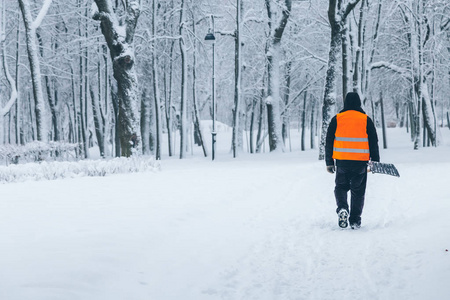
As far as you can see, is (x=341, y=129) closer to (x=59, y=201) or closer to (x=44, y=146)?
(x=59, y=201)

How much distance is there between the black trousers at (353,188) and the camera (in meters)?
7.05

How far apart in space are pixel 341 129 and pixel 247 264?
280cm

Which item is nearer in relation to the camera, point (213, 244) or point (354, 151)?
point (213, 244)

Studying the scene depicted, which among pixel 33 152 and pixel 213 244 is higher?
pixel 33 152

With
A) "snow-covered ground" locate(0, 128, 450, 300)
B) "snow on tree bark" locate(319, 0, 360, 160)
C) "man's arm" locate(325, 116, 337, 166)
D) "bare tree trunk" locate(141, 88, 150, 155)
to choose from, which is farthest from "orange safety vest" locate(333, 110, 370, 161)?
"bare tree trunk" locate(141, 88, 150, 155)

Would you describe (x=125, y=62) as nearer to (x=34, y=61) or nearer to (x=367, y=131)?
(x=34, y=61)

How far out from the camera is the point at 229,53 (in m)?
34.2

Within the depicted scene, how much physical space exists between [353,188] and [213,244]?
2.25m

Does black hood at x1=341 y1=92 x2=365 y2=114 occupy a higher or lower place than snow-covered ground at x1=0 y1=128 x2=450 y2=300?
higher

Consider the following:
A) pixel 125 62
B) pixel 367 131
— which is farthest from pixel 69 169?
pixel 367 131

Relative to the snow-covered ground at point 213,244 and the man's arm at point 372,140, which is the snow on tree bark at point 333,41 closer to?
the snow-covered ground at point 213,244

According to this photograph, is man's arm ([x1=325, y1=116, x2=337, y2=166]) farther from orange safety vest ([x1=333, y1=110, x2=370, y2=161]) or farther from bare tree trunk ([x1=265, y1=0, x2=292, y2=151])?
bare tree trunk ([x1=265, y1=0, x2=292, y2=151])

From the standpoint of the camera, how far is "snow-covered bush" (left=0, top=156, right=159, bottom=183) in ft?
40.5

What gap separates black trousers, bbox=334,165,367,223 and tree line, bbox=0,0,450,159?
394 inches
